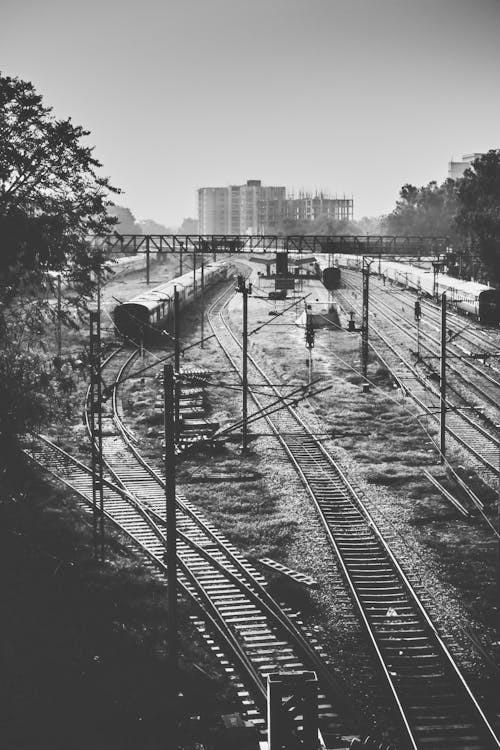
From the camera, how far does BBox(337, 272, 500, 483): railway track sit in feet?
84.8

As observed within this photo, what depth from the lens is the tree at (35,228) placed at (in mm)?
21078

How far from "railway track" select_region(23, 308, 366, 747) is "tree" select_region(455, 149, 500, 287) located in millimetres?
44312

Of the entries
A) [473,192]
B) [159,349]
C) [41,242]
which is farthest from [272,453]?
[473,192]

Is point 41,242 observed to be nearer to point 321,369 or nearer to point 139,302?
point 321,369

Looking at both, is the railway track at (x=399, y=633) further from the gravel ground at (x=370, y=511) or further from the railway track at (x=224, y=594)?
the railway track at (x=224, y=594)

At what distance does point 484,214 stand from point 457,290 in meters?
10.9

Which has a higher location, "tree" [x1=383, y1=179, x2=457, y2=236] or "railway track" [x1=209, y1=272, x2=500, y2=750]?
"tree" [x1=383, y1=179, x2=457, y2=236]

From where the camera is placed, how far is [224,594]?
16.9m

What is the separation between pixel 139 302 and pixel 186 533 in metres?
30.3

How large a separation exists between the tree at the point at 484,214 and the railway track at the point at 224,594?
4431cm

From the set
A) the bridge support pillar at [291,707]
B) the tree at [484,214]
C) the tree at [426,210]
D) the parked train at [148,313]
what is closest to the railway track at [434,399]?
the bridge support pillar at [291,707]

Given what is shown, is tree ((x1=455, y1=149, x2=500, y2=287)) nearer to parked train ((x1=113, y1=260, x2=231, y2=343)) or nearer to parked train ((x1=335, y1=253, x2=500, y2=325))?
parked train ((x1=335, y1=253, x2=500, y2=325))

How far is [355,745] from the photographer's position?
38.1 ft

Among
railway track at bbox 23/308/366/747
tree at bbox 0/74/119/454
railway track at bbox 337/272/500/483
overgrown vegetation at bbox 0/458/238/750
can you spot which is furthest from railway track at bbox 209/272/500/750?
tree at bbox 0/74/119/454
